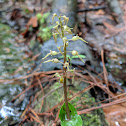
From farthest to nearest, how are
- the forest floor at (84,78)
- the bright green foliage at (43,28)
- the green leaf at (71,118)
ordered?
the bright green foliage at (43,28) < the forest floor at (84,78) < the green leaf at (71,118)

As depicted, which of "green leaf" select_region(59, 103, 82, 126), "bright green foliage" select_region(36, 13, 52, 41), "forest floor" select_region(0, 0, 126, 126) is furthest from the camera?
"bright green foliage" select_region(36, 13, 52, 41)

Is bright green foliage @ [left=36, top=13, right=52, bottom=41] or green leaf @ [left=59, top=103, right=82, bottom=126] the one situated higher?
bright green foliage @ [left=36, top=13, right=52, bottom=41]

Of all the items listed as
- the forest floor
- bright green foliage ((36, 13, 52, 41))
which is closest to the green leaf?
the forest floor

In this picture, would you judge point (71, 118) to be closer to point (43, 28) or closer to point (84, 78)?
point (84, 78)

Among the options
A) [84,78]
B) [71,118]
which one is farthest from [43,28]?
[71,118]

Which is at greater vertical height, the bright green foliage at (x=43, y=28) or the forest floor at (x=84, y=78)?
the bright green foliage at (x=43, y=28)

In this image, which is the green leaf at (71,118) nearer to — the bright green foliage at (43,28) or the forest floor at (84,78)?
the forest floor at (84,78)

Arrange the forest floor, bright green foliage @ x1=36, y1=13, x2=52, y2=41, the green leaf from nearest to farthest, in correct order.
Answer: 1. the green leaf
2. the forest floor
3. bright green foliage @ x1=36, y1=13, x2=52, y2=41

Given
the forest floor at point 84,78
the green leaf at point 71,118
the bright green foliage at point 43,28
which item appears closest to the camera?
the green leaf at point 71,118

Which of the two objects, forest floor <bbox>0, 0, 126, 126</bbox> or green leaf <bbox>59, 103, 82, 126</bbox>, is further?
forest floor <bbox>0, 0, 126, 126</bbox>

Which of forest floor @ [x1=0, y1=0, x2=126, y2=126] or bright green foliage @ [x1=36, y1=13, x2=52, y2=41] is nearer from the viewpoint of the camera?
forest floor @ [x1=0, y1=0, x2=126, y2=126]

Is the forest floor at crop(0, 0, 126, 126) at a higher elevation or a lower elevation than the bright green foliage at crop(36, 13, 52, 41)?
lower

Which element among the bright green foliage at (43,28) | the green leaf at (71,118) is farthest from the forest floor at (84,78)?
the green leaf at (71,118)

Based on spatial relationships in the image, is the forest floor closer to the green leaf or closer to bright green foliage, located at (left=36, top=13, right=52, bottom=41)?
bright green foliage, located at (left=36, top=13, right=52, bottom=41)
